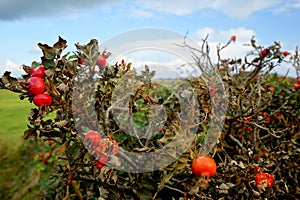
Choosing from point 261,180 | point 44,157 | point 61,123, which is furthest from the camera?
point 44,157

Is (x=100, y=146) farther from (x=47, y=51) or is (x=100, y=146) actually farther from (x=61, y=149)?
(x=47, y=51)

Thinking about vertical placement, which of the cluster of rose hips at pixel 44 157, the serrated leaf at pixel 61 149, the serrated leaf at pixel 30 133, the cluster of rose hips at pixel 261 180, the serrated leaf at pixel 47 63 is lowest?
the cluster of rose hips at pixel 44 157

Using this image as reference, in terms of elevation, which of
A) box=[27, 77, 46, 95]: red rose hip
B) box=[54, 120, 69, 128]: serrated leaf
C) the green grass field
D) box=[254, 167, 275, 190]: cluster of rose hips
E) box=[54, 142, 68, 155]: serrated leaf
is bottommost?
the green grass field

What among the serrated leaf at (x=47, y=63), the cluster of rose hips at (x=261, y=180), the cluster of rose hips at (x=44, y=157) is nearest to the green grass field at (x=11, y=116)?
the cluster of rose hips at (x=44, y=157)

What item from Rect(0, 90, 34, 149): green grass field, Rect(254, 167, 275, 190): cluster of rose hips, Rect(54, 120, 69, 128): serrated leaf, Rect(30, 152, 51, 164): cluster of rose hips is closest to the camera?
Rect(54, 120, 69, 128): serrated leaf

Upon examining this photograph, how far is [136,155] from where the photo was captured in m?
1.03

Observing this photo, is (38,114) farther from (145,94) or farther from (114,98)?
(145,94)

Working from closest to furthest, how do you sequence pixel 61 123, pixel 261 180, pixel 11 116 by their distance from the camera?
1. pixel 61 123
2. pixel 261 180
3. pixel 11 116

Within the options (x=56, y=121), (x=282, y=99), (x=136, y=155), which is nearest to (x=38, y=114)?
(x=56, y=121)

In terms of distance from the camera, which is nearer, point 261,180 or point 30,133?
point 30,133

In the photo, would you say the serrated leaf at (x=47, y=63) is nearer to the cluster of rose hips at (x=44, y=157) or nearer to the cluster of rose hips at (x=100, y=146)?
the cluster of rose hips at (x=100, y=146)

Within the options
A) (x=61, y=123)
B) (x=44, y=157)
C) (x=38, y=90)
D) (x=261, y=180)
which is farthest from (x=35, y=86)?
(x=44, y=157)

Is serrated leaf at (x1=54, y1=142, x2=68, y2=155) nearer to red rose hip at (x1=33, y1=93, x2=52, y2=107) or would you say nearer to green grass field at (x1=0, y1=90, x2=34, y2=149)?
red rose hip at (x1=33, y1=93, x2=52, y2=107)

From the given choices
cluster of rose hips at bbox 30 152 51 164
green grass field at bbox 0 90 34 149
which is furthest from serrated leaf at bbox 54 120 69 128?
green grass field at bbox 0 90 34 149
